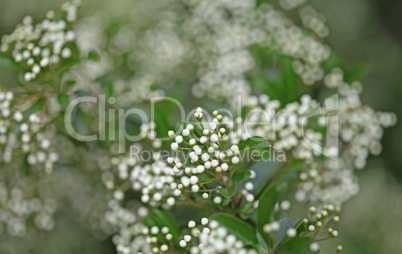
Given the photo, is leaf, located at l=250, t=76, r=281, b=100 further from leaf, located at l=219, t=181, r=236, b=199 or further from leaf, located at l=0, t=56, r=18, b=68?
leaf, located at l=0, t=56, r=18, b=68

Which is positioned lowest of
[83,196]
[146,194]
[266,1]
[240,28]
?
[83,196]

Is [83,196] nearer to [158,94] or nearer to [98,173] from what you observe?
[98,173]

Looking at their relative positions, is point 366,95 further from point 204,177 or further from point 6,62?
point 6,62

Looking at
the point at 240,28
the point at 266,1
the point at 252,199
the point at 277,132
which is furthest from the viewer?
the point at 266,1

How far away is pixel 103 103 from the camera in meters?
2.25

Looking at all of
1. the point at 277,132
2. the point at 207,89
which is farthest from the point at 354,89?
the point at 207,89

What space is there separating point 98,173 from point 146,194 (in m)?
1.19

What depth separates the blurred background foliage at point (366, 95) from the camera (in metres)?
2.90

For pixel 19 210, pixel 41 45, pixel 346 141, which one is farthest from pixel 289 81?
pixel 19 210

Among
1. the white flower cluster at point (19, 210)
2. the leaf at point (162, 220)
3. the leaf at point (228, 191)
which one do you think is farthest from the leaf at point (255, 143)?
the white flower cluster at point (19, 210)

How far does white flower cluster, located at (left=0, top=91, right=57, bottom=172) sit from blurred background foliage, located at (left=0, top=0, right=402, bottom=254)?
105cm

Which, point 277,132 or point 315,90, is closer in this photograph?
point 277,132

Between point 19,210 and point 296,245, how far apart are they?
1.88 metres

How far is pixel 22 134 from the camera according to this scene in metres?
2.10
